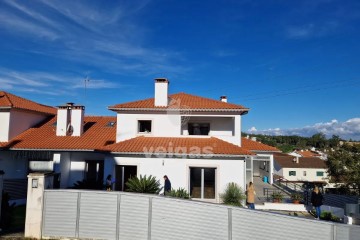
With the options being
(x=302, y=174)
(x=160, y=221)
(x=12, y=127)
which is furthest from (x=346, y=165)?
(x=302, y=174)

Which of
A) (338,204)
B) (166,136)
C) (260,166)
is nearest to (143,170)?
(166,136)

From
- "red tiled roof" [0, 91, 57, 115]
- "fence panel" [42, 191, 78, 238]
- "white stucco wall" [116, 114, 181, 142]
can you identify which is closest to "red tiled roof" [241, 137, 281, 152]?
"white stucco wall" [116, 114, 181, 142]

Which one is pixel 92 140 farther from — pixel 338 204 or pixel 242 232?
pixel 338 204

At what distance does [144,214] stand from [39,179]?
4158mm

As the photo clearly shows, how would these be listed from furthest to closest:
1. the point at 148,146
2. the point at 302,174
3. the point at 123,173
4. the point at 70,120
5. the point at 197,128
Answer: the point at 302,174 → the point at 70,120 → the point at 197,128 → the point at 148,146 → the point at 123,173

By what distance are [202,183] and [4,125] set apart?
50.2 ft

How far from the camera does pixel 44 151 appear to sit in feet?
64.7

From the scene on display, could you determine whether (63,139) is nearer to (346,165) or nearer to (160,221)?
(160,221)

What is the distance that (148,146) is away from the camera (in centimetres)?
1797

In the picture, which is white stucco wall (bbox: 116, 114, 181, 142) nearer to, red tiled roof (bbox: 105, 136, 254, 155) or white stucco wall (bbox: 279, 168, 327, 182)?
red tiled roof (bbox: 105, 136, 254, 155)

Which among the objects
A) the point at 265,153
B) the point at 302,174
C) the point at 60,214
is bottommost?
→ the point at 302,174

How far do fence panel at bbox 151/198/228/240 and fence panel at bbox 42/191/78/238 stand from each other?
302cm

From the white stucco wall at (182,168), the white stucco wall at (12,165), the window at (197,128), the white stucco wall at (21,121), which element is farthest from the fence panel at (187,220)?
the white stucco wall at (21,121)

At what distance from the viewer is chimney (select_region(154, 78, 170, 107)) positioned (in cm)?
2111
